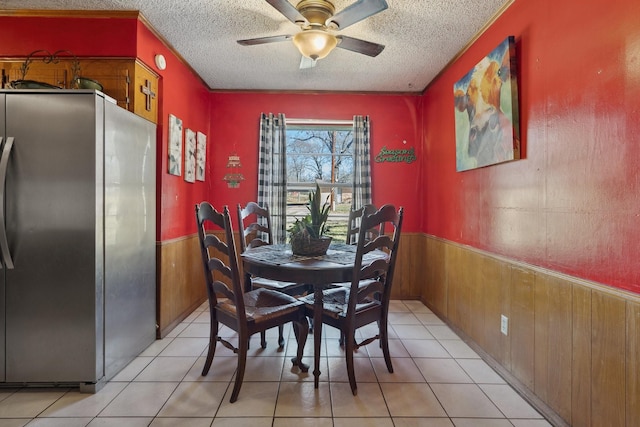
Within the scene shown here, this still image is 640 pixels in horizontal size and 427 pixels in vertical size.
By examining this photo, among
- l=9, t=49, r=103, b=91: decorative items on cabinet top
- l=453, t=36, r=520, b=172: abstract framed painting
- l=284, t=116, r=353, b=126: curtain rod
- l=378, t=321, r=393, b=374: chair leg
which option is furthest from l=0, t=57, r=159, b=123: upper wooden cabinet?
l=453, t=36, r=520, b=172: abstract framed painting

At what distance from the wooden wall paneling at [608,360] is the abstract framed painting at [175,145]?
122 inches

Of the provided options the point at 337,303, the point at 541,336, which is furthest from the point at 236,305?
the point at 541,336

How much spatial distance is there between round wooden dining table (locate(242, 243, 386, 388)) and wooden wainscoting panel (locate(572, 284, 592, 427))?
1.11 meters

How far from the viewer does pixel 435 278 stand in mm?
3447

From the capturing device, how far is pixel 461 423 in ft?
5.57

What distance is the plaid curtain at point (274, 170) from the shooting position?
392 centimetres

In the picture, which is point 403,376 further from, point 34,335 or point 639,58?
point 34,335

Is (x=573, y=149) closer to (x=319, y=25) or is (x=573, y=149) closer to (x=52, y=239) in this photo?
(x=319, y=25)

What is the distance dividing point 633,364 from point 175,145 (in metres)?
3.35

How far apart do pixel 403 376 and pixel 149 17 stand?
3198 millimetres

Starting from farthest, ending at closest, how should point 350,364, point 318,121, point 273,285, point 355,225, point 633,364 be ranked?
point 318,121, point 355,225, point 273,285, point 350,364, point 633,364

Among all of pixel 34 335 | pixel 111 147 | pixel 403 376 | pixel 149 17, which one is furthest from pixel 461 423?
pixel 149 17

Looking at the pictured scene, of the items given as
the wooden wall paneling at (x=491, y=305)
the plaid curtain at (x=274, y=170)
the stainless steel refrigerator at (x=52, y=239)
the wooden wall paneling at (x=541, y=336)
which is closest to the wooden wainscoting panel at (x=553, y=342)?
the wooden wall paneling at (x=541, y=336)

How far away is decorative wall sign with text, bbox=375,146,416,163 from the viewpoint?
13.1 feet
